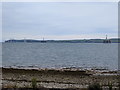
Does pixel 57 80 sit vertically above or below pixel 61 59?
above

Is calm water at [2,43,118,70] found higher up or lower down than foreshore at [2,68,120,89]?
lower down

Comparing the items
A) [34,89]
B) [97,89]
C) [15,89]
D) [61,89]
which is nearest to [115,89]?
[97,89]

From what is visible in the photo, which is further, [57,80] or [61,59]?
[61,59]

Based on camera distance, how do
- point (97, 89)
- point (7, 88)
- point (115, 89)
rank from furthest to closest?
point (7, 88)
point (115, 89)
point (97, 89)

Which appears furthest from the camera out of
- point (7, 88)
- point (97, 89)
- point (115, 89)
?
point (7, 88)

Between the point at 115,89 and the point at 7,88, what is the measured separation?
524 centimetres

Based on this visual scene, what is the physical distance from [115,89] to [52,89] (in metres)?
3.11

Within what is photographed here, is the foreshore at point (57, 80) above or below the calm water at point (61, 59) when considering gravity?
above

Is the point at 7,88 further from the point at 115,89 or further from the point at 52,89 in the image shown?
the point at 115,89

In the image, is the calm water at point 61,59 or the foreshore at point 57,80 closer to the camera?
the foreshore at point 57,80

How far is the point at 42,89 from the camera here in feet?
51.0

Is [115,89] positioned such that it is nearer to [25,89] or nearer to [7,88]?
[25,89]

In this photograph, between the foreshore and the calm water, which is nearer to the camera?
the foreshore

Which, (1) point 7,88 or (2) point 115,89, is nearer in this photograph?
(2) point 115,89
